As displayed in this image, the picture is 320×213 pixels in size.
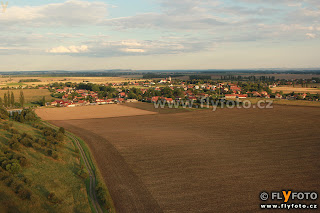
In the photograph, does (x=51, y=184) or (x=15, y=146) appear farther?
(x=15, y=146)

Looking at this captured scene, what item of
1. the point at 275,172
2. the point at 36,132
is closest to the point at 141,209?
the point at 275,172

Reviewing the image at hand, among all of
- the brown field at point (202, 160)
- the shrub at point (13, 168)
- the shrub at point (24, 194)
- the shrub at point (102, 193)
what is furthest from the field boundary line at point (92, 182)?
the shrub at point (13, 168)

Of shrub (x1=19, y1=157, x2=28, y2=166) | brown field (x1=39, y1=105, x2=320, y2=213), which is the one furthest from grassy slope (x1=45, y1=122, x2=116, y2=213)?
shrub (x1=19, y1=157, x2=28, y2=166)

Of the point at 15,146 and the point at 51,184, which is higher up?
the point at 15,146

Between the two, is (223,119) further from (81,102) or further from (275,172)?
(81,102)

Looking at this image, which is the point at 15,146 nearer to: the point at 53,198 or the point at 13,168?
the point at 13,168

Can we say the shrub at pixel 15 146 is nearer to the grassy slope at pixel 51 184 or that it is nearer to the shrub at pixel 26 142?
the grassy slope at pixel 51 184

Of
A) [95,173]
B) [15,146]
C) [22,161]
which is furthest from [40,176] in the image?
[15,146]
